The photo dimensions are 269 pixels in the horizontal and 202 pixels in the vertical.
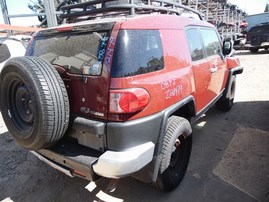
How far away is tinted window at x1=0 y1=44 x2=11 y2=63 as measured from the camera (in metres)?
5.90

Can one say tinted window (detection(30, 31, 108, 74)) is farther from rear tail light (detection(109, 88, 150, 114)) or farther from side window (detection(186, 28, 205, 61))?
side window (detection(186, 28, 205, 61))

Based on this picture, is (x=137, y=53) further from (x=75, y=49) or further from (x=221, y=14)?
(x=221, y=14)

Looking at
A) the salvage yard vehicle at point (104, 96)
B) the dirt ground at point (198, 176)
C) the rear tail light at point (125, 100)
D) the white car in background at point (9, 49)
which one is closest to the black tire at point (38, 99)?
the salvage yard vehicle at point (104, 96)

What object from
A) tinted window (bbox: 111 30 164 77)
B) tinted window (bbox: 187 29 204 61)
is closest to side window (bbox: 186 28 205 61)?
tinted window (bbox: 187 29 204 61)

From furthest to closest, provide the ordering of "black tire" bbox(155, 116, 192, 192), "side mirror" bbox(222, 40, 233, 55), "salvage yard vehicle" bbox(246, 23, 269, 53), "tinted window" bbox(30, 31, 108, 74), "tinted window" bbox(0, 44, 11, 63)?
"salvage yard vehicle" bbox(246, 23, 269, 53) → "tinted window" bbox(0, 44, 11, 63) → "side mirror" bbox(222, 40, 233, 55) → "black tire" bbox(155, 116, 192, 192) → "tinted window" bbox(30, 31, 108, 74)

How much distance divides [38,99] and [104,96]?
21.1 inches

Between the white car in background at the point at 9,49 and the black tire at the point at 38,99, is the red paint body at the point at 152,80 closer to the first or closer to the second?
the black tire at the point at 38,99

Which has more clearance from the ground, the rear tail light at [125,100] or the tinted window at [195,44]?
the tinted window at [195,44]

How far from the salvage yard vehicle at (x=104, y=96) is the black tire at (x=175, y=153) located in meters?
0.01

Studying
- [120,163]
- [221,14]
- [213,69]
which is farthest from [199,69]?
[221,14]

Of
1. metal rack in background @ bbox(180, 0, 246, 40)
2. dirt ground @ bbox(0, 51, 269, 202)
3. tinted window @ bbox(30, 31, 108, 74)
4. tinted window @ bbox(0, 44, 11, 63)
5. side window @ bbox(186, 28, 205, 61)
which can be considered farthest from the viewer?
metal rack in background @ bbox(180, 0, 246, 40)

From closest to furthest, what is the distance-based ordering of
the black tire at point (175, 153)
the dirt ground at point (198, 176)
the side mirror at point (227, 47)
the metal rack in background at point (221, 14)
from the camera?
the black tire at point (175, 153)
the dirt ground at point (198, 176)
the side mirror at point (227, 47)
the metal rack in background at point (221, 14)

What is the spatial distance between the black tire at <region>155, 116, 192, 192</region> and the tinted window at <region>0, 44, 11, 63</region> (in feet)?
16.1

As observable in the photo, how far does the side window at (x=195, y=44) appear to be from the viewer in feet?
10.0
